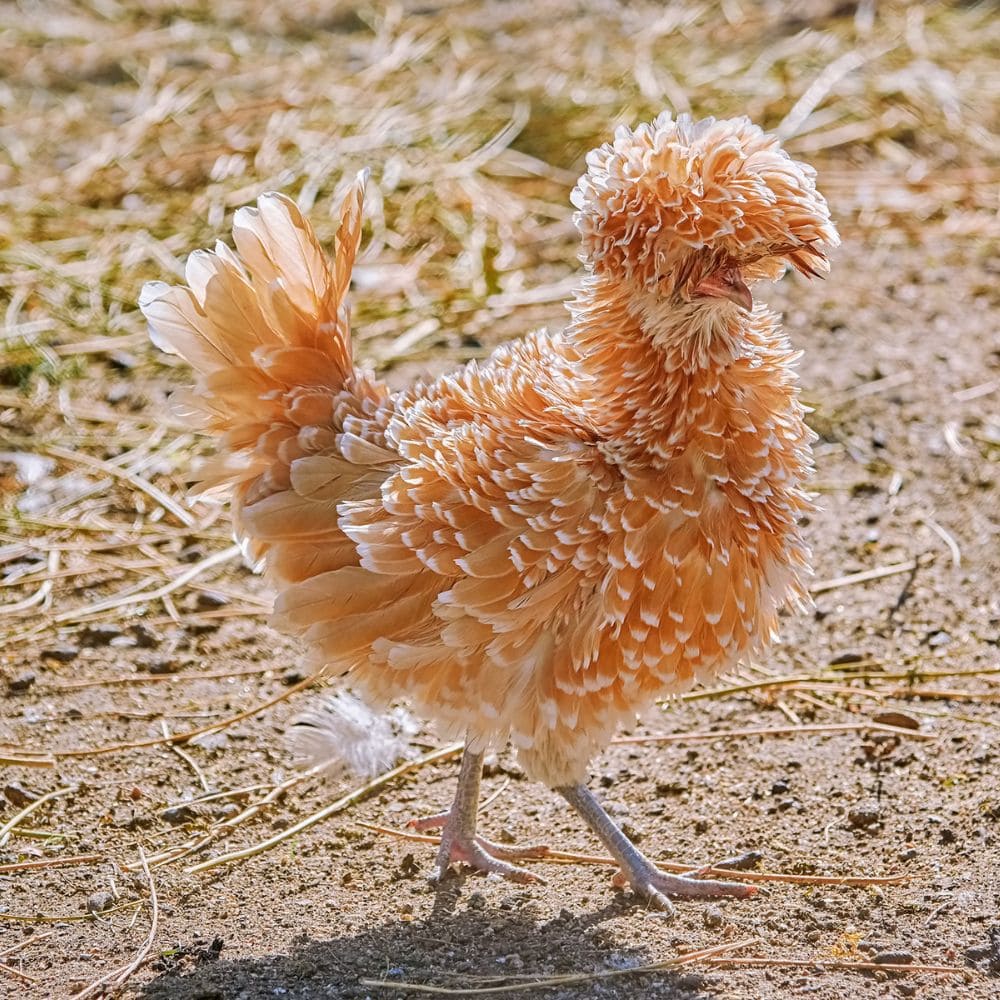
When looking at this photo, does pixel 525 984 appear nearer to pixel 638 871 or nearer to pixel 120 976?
pixel 638 871

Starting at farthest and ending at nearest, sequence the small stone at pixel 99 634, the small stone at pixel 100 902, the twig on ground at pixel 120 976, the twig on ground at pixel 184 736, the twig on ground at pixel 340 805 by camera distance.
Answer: the small stone at pixel 99 634 → the twig on ground at pixel 184 736 → the twig on ground at pixel 340 805 → the small stone at pixel 100 902 → the twig on ground at pixel 120 976

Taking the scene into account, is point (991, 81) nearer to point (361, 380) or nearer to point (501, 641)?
point (361, 380)

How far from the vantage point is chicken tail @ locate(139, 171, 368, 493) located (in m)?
3.64

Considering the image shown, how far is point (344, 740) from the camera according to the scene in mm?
4031

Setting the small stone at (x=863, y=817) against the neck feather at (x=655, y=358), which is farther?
the small stone at (x=863, y=817)

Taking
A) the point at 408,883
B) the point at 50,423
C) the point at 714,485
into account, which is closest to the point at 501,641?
the point at 714,485

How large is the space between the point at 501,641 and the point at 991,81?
6241 mm

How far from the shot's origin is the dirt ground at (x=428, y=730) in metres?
3.44

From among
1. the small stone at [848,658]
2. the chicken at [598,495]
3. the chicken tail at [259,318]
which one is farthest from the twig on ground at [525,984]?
the small stone at [848,658]

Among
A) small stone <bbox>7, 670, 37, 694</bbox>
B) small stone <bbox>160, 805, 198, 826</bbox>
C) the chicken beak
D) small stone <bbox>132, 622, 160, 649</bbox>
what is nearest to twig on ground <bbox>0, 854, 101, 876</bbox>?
small stone <bbox>160, 805, 198, 826</bbox>

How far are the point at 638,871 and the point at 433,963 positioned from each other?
0.59m

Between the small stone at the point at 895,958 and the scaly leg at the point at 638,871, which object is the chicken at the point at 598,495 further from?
the small stone at the point at 895,958

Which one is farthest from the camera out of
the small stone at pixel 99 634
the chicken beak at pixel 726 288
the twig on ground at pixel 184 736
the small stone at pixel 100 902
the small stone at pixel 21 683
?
the small stone at pixel 99 634

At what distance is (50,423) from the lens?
5.84m
